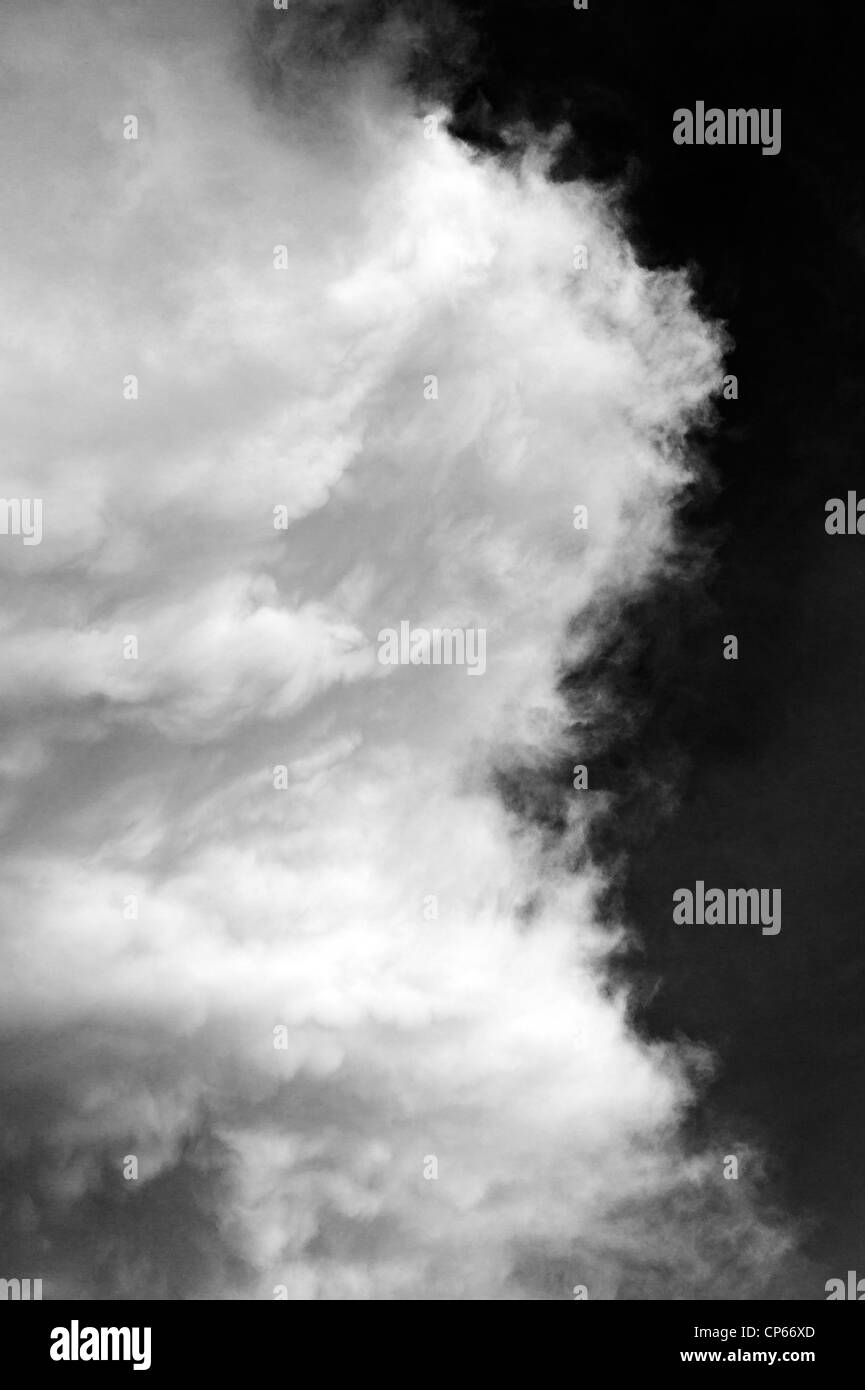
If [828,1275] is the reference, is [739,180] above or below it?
above
